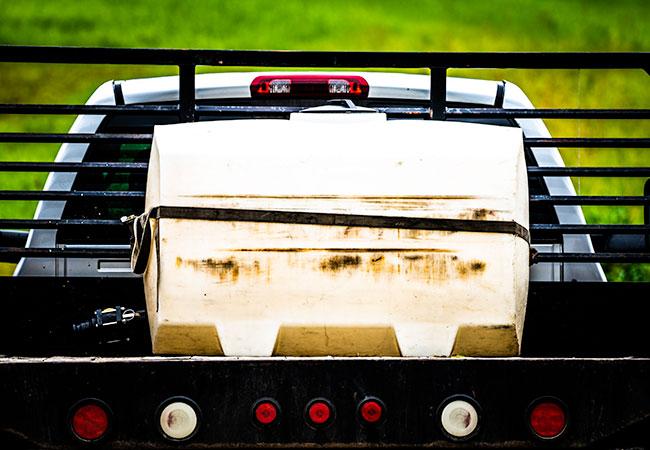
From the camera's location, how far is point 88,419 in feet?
8.95

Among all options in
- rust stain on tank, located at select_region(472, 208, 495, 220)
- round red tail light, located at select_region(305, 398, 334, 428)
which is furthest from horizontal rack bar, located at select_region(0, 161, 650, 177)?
round red tail light, located at select_region(305, 398, 334, 428)

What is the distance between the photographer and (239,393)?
107 inches

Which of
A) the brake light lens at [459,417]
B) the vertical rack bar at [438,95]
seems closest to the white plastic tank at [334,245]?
the brake light lens at [459,417]

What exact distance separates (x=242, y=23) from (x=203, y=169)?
35.4 ft

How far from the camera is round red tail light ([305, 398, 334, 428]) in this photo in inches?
107

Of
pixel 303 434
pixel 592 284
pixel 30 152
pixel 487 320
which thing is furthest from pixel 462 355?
pixel 30 152

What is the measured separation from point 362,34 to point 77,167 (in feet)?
34.7

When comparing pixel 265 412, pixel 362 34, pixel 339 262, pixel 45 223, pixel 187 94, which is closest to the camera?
pixel 265 412

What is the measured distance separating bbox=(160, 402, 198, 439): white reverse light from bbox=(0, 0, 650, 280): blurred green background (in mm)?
10543

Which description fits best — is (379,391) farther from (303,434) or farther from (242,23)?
(242,23)

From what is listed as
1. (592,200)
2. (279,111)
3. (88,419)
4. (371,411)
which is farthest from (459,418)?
(279,111)

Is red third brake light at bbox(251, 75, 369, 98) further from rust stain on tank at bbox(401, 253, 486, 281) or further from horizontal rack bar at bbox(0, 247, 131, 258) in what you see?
rust stain on tank at bbox(401, 253, 486, 281)

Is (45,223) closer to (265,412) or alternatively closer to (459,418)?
(265,412)

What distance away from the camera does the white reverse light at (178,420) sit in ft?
8.91
